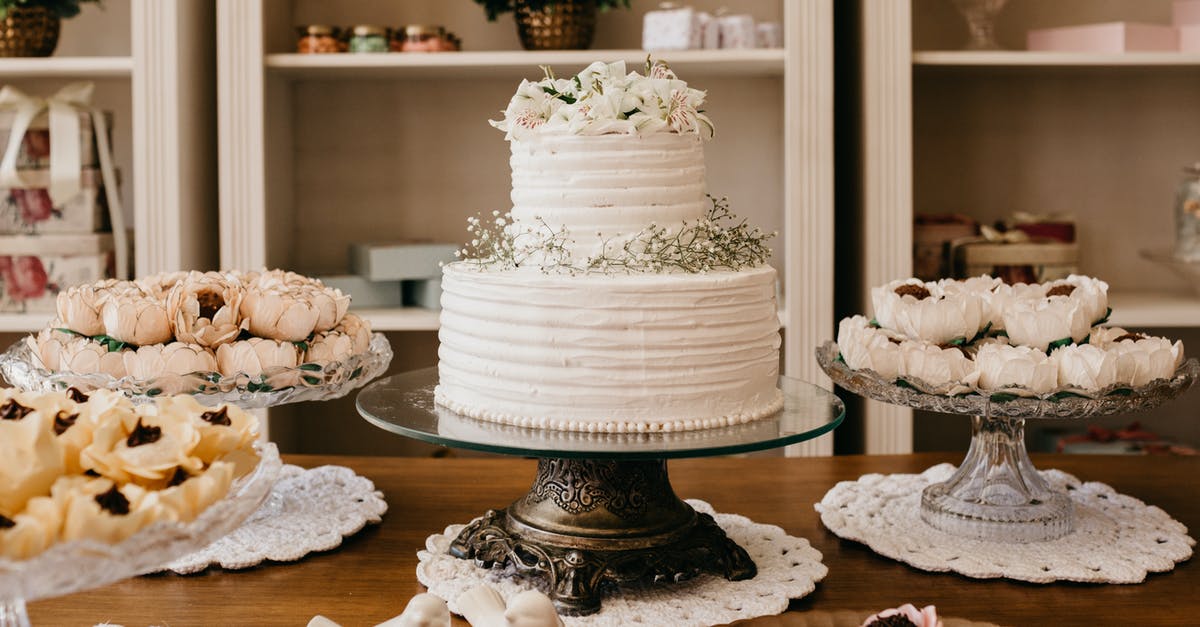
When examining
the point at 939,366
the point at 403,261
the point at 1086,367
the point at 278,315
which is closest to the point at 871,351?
the point at 939,366

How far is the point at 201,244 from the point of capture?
2.25 meters

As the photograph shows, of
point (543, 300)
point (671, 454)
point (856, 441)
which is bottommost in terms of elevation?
point (856, 441)

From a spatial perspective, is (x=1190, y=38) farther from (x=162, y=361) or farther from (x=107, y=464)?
(x=107, y=464)

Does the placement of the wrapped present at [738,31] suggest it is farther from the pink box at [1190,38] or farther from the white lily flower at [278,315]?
the white lily flower at [278,315]

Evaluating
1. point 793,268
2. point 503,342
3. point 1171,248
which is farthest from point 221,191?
point 1171,248

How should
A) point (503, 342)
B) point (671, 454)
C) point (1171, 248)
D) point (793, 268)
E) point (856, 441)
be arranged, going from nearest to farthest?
point (671, 454)
point (503, 342)
point (793, 268)
point (856, 441)
point (1171, 248)

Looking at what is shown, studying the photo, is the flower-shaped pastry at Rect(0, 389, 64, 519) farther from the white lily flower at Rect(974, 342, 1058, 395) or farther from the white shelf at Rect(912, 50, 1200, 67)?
the white shelf at Rect(912, 50, 1200, 67)

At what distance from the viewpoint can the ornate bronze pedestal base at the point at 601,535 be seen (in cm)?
100

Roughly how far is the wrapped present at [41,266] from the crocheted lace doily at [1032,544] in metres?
1.54

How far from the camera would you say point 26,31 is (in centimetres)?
223

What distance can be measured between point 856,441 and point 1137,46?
898 mm

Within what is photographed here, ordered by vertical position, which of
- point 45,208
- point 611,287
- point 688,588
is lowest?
point 688,588

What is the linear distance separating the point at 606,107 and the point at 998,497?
54cm

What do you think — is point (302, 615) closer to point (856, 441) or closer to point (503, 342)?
point (503, 342)
